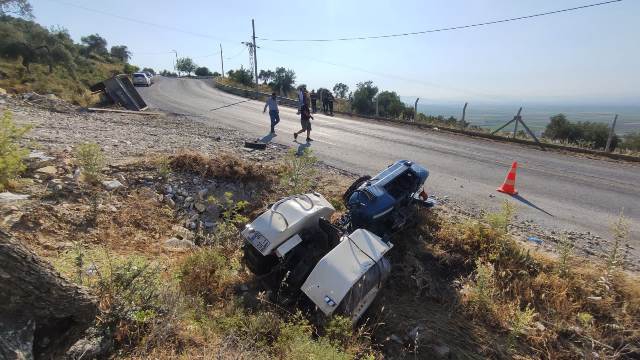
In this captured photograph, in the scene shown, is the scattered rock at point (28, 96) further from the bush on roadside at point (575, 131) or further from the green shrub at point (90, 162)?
the bush on roadside at point (575, 131)

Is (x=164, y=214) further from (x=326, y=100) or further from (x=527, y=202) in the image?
(x=326, y=100)

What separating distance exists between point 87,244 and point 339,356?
3.53 m

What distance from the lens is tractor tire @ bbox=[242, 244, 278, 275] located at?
150 inches

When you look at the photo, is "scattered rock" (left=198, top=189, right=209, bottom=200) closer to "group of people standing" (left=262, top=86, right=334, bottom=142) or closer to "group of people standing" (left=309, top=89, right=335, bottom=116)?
"group of people standing" (left=262, top=86, right=334, bottom=142)

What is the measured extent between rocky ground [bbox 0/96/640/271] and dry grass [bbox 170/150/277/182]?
125 cm

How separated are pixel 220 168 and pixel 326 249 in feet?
13.1

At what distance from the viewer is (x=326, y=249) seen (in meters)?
3.95

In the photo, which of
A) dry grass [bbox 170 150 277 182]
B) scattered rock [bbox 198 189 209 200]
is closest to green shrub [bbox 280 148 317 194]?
dry grass [bbox 170 150 277 182]

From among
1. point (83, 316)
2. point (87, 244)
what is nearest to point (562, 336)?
point (83, 316)

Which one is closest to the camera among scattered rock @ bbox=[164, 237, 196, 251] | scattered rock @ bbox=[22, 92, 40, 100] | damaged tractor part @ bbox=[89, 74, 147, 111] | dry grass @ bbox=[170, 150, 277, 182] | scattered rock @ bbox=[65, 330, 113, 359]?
scattered rock @ bbox=[65, 330, 113, 359]

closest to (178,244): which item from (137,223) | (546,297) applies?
(137,223)

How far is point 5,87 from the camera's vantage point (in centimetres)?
1523

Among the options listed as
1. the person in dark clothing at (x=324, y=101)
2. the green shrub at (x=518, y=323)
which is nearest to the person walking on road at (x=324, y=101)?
the person in dark clothing at (x=324, y=101)

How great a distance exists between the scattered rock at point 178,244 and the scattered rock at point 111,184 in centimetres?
176
